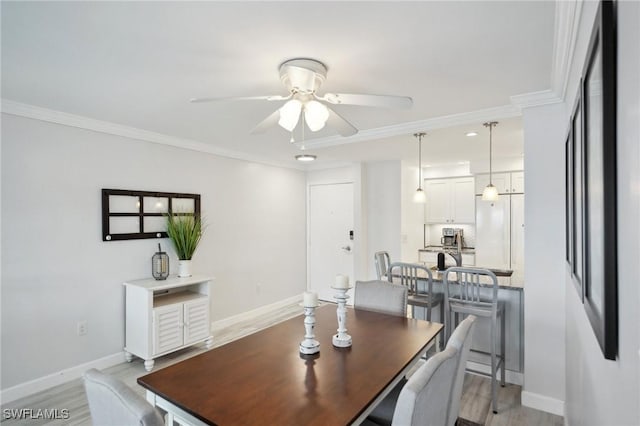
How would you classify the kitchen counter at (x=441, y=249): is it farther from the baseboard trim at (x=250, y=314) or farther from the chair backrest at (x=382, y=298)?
the chair backrest at (x=382, y=298)

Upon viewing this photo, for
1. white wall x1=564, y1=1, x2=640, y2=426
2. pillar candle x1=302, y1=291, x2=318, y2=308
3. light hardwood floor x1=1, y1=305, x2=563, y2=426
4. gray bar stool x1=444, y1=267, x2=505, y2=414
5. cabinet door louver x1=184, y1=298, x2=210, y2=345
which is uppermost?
white wall x1=564, y1=1, x2=640, y2=426

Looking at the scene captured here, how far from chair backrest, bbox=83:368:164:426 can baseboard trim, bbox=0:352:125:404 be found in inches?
90.0

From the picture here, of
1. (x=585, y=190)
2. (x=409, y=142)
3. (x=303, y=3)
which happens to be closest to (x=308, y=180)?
(x=409, y=142)

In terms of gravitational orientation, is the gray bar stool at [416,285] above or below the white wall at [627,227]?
below

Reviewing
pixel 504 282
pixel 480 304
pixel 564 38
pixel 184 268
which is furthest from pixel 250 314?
pixel 564 38

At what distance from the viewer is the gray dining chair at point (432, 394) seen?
1.06 m

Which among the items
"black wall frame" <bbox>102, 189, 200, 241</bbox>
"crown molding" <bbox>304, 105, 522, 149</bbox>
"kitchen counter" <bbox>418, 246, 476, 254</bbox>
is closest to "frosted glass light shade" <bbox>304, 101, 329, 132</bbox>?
"crown molding" <bbox>304, 105, 522, 149</bbox>

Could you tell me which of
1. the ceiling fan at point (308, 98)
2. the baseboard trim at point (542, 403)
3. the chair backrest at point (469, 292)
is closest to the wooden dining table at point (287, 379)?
the chair backrest at point (469, 292)

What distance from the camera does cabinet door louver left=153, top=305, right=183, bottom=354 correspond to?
10.7 feet

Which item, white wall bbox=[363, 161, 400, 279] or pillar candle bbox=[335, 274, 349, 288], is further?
white wall bbox=[363, 161, 400, 279]

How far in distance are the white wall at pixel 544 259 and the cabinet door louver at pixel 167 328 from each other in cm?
311

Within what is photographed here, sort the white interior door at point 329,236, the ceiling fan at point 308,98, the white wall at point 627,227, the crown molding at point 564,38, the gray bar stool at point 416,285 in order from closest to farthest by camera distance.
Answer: the white wall at point 627,227 < the crown molding at point 564,38 < the ceiling fan at point 308,98 < the gray bar stool at point 416,285 < the white interior door at point 329,236

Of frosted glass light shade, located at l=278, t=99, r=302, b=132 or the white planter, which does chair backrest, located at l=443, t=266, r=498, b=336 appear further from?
the white planter

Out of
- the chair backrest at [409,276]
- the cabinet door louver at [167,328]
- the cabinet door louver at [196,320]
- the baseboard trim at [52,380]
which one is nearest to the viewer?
the baseboard trim at [52,380]
